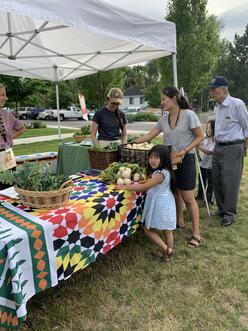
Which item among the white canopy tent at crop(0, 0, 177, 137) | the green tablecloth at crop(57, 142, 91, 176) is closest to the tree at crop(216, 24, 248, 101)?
the white canopy tent at crop(0, 0, 177, 137)

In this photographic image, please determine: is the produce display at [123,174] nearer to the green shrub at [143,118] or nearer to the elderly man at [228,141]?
the elderly man at [228,141]

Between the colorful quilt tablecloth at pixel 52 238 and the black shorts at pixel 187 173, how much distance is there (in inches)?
28.9

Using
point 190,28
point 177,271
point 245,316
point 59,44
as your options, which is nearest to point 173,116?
point 177,271

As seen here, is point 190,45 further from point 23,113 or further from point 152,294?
point 23,113

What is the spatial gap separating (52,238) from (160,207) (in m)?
1.13

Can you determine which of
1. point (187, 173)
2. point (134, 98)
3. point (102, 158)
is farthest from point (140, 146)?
point (134, 98)

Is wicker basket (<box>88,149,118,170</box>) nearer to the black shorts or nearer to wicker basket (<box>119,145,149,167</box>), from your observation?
wicker basket (<box>119,145,149,167</box>)

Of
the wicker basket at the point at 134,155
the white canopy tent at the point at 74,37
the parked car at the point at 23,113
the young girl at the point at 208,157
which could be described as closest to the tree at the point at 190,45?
the white canopy tent at the point at 74,37

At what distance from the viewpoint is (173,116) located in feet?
10.1

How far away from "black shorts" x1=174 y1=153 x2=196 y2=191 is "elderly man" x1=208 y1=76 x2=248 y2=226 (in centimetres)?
74

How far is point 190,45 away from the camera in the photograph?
701 inches

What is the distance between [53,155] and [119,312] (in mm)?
3709

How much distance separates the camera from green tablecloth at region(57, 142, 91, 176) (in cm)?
428

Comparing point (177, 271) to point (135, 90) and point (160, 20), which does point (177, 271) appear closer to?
point (160, 20)
